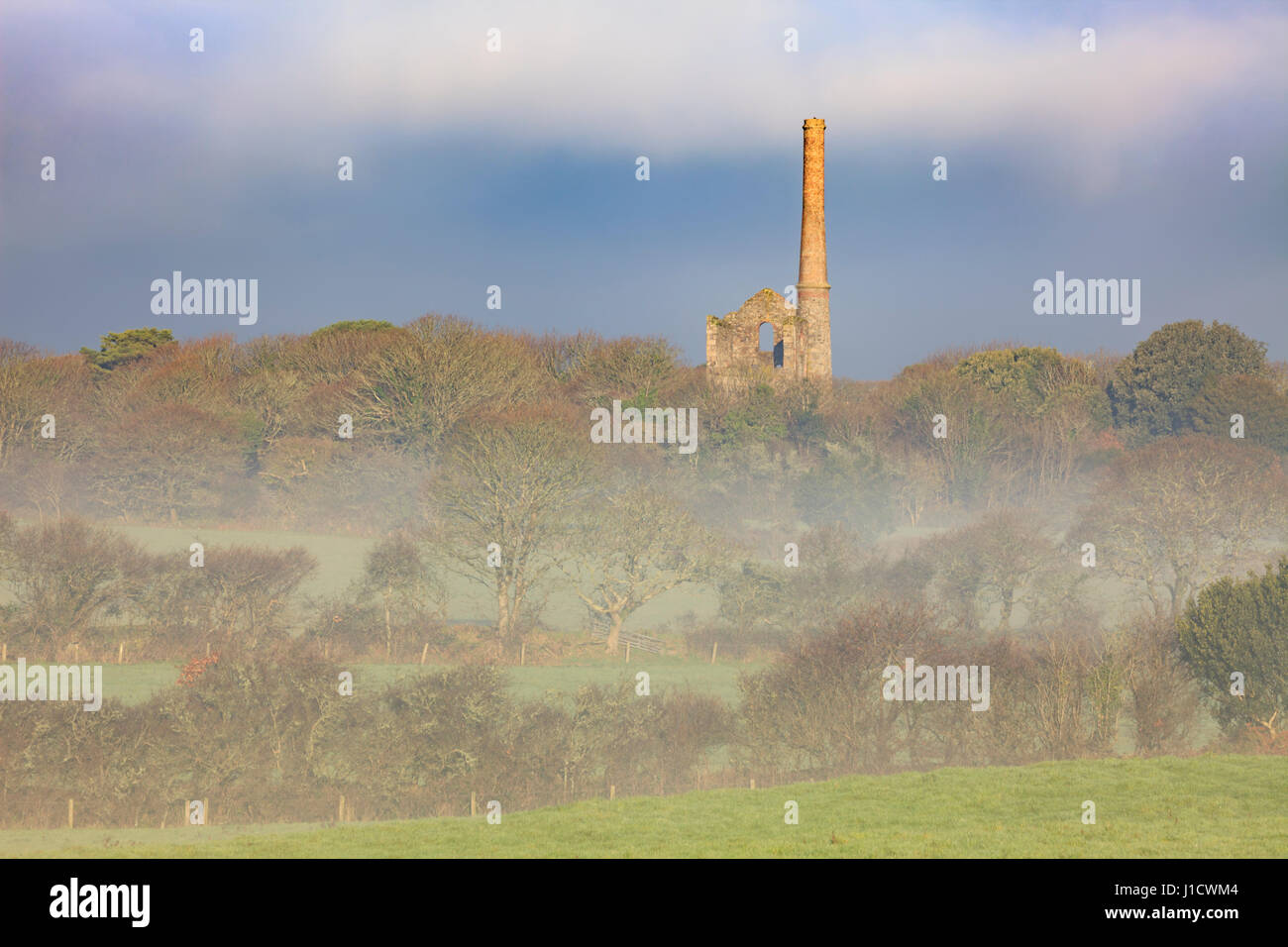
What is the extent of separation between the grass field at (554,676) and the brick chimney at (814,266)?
38.2 m

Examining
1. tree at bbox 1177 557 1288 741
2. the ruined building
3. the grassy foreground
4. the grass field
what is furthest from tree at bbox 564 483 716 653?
the ruined building

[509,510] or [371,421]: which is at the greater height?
[371,421]

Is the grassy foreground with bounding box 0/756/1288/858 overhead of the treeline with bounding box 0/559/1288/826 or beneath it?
beneath

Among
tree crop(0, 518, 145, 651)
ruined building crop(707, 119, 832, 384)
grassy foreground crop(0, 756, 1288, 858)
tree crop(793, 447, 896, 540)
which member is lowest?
grassy foreground crop(0, 756, 1288, 858)

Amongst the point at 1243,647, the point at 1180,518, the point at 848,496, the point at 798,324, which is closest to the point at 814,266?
the point at 798,324

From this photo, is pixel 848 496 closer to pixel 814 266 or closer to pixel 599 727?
pixel 814 266

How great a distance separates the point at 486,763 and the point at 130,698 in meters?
11.0

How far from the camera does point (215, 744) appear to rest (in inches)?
1350

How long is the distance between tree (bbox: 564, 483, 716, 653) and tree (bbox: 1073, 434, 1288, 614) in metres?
16.9

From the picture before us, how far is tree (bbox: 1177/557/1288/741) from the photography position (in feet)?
130

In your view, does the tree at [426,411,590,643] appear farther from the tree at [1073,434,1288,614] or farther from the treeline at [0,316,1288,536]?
the tree at [1073,434,1288,614]

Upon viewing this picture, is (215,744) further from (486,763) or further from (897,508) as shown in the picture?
(897,508)

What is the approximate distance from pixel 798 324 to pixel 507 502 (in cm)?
3404
